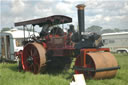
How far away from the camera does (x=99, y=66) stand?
210 inches

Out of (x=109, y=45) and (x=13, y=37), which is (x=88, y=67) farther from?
(x=109, y=45)

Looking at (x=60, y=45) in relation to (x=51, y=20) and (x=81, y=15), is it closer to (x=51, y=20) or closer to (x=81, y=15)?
(x=51, y=20)

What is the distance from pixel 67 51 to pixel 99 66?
1.48 meters

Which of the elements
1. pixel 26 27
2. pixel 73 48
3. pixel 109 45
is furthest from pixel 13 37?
pixel 109 45

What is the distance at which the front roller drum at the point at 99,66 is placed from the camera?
5327mm

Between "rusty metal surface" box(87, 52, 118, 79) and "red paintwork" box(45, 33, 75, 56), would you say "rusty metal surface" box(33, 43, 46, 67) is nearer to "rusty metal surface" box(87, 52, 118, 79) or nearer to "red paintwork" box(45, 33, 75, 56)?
"red paintwork" box(45, 33, 75, 56)

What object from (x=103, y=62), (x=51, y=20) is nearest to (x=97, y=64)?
(x=103, y=62)

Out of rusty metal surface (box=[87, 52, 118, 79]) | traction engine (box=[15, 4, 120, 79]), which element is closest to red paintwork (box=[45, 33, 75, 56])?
traction engine (box=[15, 4, 120, 79])

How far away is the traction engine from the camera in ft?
18.1

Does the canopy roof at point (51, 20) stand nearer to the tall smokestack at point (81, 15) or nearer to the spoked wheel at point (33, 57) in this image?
the tall smokestack at point (81, 15)

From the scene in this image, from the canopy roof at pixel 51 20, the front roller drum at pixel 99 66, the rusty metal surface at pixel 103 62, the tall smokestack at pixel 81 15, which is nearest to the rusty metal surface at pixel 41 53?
the canopy roof at pixel 51 20

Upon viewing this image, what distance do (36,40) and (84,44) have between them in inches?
96.6

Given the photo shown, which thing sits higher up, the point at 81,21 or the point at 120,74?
the point at 81,21

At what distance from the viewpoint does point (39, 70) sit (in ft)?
22.3
